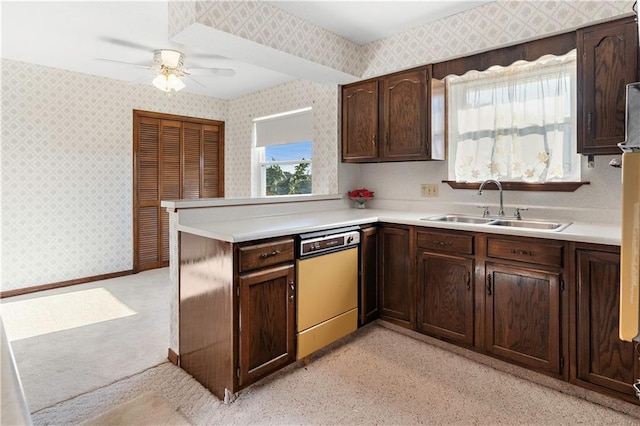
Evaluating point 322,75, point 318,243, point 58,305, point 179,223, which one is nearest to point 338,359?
point 318,243

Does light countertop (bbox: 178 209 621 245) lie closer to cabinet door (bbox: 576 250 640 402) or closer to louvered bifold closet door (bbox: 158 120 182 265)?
cabinet door (bbox: 576 250 640 402)

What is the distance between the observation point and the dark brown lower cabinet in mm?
1839

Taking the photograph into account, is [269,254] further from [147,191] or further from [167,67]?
[147,191]

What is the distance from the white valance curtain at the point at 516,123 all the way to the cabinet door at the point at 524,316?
927 millimetres

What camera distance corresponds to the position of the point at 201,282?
2.11m

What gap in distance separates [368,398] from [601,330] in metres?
1.29

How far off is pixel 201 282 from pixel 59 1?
91.8 inches

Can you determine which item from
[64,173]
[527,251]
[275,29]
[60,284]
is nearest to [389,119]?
[275,29]

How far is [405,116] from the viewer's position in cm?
308

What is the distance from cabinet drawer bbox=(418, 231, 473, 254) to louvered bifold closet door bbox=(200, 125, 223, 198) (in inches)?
152

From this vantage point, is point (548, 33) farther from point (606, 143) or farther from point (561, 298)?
point (561, 298)

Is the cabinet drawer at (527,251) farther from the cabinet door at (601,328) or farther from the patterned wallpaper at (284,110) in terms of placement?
the patterned wallpaper at (284,110)

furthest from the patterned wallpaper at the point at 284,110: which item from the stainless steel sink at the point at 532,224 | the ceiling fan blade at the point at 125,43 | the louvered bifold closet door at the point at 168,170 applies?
the ceiling fan blade at the point at 125,43

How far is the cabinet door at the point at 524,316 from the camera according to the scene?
6.76 ft
